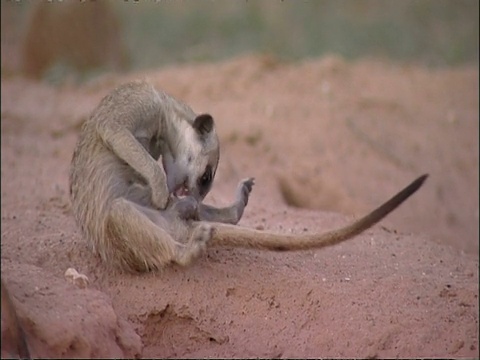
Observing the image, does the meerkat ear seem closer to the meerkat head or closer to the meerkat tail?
the meerkat head

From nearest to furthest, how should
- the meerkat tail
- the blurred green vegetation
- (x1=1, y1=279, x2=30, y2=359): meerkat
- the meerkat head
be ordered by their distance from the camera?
(x1=1, y1=279, x2=30, y2=359): meerkat, the meerkat tail, the meerkat head, the blurred green vegetation

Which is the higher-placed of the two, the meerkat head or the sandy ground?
the meerkat head

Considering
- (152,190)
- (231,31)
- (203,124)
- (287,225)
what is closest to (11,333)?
(152,190)

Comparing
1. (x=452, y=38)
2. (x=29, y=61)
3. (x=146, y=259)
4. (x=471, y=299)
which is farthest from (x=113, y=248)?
(x=452, y=38)

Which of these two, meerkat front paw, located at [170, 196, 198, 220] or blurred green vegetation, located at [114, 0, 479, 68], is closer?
meerkat front paw, located at [170, 196, 198, 220]

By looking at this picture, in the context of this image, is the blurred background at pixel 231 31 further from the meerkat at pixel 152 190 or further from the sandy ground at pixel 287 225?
the meerkat at pixel 152 190

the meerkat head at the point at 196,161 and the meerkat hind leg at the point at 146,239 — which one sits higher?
the meerkat head at the point at 196,161

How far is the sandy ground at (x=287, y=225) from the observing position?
3938 mm

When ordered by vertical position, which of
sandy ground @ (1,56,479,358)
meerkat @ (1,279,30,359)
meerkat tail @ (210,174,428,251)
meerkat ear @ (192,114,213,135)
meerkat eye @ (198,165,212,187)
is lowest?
sandy ground @ (1,56,479,358)

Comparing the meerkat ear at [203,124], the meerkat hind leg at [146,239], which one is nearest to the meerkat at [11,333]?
the meerkat hind leg at [146,239]

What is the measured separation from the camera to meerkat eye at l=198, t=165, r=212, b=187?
4.36 metres

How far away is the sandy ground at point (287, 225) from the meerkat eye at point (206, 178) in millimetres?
352

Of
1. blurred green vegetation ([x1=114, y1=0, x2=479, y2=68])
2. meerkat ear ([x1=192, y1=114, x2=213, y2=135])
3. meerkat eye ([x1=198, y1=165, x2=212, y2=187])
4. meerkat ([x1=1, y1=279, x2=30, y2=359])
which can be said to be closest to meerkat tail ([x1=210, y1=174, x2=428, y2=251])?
meerkat eye ([x1=198, y1=165, x2=212, y2=187])

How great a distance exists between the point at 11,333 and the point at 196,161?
1.35m
